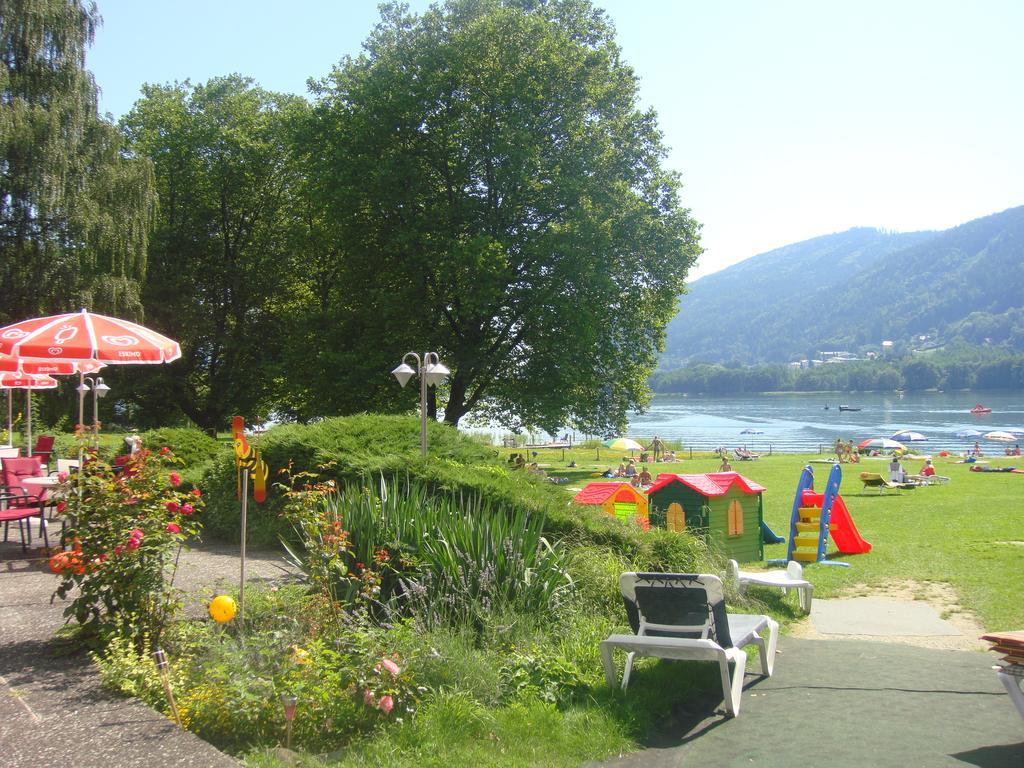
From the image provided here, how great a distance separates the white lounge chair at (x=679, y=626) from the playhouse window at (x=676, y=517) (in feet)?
17.5

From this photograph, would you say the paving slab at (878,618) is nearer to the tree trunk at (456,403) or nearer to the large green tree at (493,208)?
the large green tree at (493,208)

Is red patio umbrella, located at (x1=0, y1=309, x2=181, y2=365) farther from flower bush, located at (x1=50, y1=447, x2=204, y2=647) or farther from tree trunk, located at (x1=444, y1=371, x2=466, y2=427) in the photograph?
tree trunk, located at (x1=444, y1=371, x2=466, y2=427)

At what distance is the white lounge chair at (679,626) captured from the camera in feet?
17.6

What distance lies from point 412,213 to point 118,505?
70.2 ft

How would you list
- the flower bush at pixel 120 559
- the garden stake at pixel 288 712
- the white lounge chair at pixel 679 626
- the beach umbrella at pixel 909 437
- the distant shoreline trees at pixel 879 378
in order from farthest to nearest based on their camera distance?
the distant shoreline trees at pixel 879 378 < the beach umbrella at pixel 909 437 < the white lounge chair at pixel 679 626 < the flower bush at pixel 120 559 < the garden stake at pixel 288 712

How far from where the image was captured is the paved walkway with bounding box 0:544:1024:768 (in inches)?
155

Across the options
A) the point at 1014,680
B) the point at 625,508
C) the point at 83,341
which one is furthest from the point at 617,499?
the point at 1014,680

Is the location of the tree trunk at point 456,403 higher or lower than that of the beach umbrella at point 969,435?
higher

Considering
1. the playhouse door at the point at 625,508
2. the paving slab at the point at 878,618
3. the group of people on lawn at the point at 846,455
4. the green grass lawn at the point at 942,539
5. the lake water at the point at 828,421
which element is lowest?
the lake water at the point at 828,421

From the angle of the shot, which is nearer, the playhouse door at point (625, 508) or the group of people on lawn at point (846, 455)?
the playhouse door at point (625, 508)

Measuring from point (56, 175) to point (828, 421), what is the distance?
97.5m

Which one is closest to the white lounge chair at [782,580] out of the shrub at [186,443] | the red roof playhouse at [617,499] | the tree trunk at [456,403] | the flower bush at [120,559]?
the red roof playhouse at [617,499]

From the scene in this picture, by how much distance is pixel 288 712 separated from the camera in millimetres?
4215

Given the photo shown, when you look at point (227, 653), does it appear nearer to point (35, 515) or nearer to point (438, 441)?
point (35, 515)
